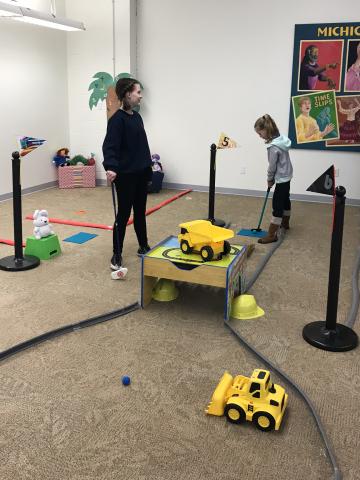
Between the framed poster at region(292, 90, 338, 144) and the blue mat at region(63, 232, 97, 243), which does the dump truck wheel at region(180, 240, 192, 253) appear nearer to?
the blue mat at region(63, 232, 97, 243)

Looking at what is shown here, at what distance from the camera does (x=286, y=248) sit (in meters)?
4.60

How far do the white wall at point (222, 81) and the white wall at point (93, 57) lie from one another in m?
0.24

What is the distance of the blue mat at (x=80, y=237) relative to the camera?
4.72 metres

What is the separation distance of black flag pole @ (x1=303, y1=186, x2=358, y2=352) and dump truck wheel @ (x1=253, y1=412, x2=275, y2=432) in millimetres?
812

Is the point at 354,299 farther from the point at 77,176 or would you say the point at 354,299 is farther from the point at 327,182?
the point at 77,176

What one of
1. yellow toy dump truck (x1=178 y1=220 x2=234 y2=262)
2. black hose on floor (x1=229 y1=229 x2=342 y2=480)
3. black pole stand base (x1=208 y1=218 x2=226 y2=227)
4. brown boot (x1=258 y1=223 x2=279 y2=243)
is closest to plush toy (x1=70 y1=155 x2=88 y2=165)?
black pole stand base (x1=208 y1=218 x2=226 y2=227)

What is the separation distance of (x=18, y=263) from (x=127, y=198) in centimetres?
99

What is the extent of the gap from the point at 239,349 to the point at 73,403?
3.09 feet

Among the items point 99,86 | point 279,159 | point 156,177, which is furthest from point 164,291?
point 99,86

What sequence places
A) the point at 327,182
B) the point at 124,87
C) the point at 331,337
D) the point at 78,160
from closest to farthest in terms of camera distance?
the point at 327,182 < the point at 331,337 < the point at 124,87 < the point at 78,160

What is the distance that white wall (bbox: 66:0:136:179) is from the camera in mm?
6918

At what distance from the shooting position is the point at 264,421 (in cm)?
209

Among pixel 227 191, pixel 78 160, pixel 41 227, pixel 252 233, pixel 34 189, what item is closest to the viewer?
pixel 41 227

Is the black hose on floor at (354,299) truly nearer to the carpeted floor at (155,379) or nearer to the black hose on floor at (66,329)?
the carpeted floor at (155,379)
